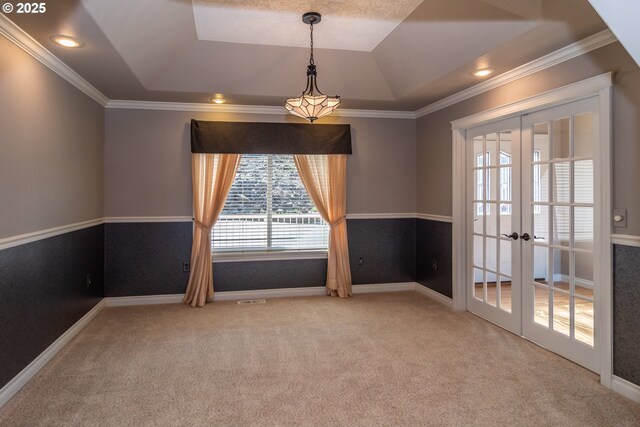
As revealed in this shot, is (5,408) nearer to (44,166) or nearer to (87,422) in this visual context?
(87,422)

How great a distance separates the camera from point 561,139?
310cm

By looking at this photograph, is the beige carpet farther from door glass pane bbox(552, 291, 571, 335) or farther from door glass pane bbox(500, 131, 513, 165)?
door glass pane bbox(500, 131, 513, 165)

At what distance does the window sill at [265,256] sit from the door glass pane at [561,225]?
2.73 metres

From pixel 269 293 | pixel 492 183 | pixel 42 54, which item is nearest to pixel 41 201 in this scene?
pixel 42 54

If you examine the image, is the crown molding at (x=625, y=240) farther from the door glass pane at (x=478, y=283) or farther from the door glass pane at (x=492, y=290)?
the door glass pane at (x=478, y=283)

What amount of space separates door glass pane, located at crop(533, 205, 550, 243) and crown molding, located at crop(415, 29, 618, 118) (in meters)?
1.16

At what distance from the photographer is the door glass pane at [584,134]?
282 cm

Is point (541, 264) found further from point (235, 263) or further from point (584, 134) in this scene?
point (235, 263)

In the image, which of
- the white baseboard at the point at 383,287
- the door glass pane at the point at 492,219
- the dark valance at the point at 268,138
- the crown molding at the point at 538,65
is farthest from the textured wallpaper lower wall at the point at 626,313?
the dark valance at the point at 268,138

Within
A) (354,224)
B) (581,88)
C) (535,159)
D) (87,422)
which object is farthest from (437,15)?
(87,422)

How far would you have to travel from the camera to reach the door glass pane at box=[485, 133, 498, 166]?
385 cm

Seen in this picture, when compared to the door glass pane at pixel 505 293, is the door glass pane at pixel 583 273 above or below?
above

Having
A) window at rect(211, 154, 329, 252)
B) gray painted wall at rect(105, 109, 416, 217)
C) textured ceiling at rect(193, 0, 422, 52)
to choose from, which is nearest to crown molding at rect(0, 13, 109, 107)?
gray painted wall at rect(105, 109, 416, 217)

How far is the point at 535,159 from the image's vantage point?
3.37 m
